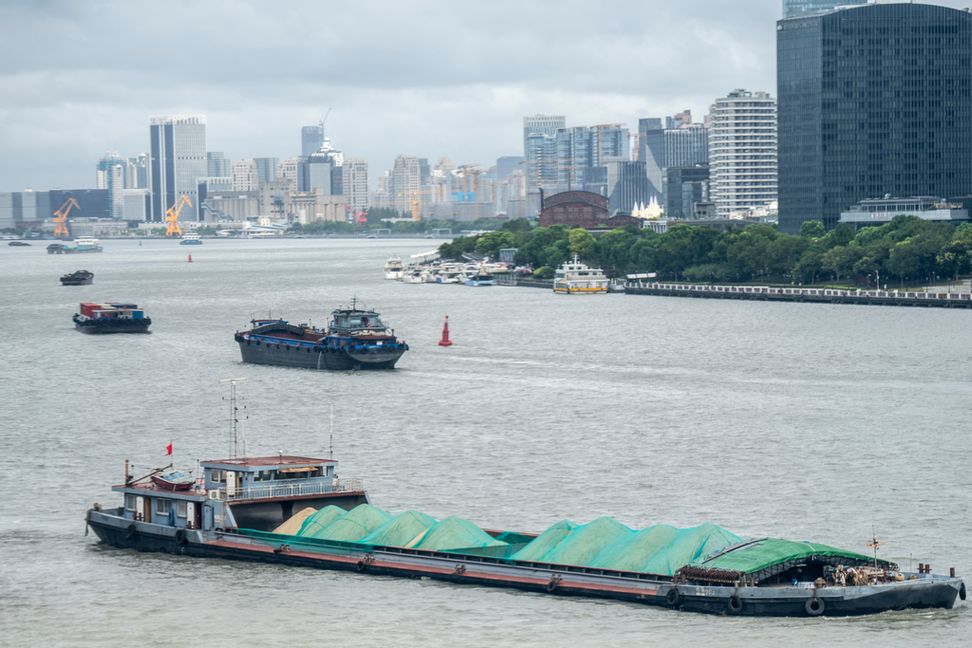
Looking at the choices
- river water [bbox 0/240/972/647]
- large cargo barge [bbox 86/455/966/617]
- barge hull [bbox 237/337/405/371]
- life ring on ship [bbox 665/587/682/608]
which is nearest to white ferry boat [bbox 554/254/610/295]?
river water [bbox 0/240/972/647]

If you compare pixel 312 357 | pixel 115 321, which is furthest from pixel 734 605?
pixel 115 321

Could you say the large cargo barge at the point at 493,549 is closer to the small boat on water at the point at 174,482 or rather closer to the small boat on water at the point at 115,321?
the small boat on water at the point at 174,482

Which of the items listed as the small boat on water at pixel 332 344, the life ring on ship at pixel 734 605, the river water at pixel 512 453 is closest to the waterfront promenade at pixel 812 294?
the river water at pixel 512 453

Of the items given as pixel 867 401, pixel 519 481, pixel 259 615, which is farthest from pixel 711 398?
pixel 259 615

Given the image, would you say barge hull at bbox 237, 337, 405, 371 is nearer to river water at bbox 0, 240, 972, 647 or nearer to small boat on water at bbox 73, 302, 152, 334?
river water at bbox 0, 240, 972, 647

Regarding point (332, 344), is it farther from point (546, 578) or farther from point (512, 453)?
point (546, 578)

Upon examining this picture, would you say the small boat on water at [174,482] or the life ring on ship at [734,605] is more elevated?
the small boat on water at [174,482]
